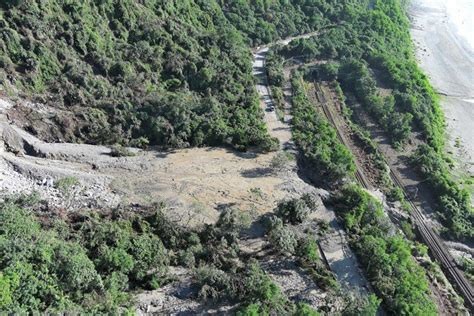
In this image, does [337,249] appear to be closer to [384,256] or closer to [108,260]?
[384,256]

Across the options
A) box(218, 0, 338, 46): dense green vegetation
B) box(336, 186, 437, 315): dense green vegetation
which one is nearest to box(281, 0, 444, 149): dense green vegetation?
box(218, 0, 338, 46): dense green vegetation

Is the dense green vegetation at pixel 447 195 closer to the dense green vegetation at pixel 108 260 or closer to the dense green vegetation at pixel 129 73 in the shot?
the dense green vegetation at pixel 129 73

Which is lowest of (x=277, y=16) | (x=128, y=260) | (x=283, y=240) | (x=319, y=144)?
(x=319, y=144)

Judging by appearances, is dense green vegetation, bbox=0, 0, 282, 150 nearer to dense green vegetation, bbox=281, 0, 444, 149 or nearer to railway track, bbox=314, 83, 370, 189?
railway track, bbox=314, 83, 370, 189

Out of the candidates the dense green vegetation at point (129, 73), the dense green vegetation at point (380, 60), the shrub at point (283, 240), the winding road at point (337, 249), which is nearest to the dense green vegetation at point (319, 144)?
the winding road at point (337, 249)

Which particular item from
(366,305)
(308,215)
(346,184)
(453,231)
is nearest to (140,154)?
(308,215)

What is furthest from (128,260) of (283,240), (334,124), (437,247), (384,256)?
(334,124)
